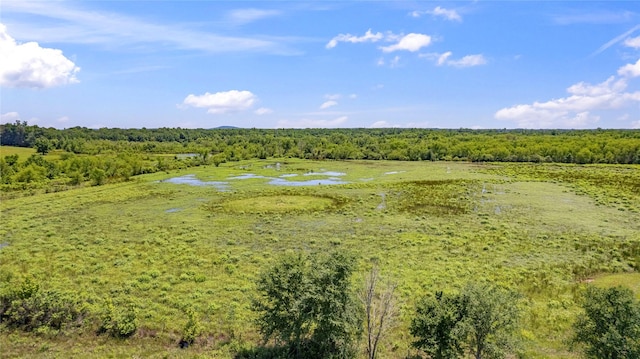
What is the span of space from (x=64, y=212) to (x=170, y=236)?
22.7m

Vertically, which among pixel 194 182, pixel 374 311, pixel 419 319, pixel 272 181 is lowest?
pixel 194 182

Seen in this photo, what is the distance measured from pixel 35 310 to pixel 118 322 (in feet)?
16.5

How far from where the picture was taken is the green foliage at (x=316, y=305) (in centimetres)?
1570

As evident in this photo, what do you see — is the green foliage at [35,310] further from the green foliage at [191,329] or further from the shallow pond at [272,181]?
the shallow pond at [272,181]

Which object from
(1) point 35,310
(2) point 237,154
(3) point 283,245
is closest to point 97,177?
(3) point 283,245

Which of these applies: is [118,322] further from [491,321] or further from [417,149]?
[417,149]

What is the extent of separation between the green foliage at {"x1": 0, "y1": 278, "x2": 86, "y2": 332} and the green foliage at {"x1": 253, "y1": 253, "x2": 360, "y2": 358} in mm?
11797

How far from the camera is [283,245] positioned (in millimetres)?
36438

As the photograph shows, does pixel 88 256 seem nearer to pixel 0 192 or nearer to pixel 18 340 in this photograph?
pixel 18 340

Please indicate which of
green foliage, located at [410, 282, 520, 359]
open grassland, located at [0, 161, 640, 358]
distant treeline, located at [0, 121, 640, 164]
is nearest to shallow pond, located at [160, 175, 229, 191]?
open grassland, located at [0, 161, 640, 358]

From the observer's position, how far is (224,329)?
20.3 meters

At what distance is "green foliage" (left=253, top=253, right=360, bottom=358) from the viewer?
Result: 51.5 ft

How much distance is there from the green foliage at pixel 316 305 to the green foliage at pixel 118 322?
7.77 m

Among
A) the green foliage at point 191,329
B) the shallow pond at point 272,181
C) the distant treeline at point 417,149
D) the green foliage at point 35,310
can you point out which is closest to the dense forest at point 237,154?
the distant treeline at point 417,149
